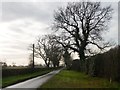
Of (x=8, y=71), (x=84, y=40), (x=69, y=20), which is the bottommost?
(x=8, y=71)

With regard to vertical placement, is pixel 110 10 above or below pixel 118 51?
above

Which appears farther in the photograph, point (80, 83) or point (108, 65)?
point (108, 65)

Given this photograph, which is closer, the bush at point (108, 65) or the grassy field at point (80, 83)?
the grassy field at point (80, 83)

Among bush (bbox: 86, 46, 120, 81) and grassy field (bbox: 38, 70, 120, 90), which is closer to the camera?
grassy field (bbox: 38, 70, 120, 90)

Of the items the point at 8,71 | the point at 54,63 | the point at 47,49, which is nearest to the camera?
the point at 8,71

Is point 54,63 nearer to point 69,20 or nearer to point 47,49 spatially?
point 47,49

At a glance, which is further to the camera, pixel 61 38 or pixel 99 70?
pixel 61 38

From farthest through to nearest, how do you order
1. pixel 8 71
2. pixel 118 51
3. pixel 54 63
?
pixel 54 63 → pixel 8 71 → pixel 118 51

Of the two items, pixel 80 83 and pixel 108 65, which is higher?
pixel 108 65

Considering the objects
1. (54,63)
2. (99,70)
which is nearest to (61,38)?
(99,70)

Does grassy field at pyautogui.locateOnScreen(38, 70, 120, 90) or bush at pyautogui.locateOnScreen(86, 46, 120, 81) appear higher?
bush at pyautogui.locateOnScreen(86, 46, 120, 81)

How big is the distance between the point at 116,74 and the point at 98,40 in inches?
1113

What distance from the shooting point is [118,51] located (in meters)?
22.3

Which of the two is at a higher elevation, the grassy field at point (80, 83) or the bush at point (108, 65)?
the bush at point (108, 65)
